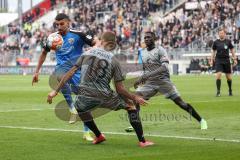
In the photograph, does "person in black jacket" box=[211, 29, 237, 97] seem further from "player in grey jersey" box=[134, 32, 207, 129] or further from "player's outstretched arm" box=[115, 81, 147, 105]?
"player's outstretched arm" box=[115, 81, 147, 105]

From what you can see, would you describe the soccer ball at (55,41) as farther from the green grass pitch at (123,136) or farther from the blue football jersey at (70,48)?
the green grass pitch at (123,136)

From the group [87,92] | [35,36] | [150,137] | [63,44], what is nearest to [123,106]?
[87,92]

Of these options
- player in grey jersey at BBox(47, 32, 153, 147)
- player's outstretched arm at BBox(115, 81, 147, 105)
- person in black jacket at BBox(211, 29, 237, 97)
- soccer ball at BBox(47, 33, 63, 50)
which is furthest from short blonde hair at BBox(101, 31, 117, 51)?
person in black jacket at BBox(211, 29, 237, 97)

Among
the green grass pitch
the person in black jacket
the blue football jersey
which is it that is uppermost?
the blue football jersey

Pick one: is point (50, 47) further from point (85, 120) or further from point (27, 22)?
point (27, 22)

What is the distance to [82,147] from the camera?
11.5m

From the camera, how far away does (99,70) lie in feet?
37.6

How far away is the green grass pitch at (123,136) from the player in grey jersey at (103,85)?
2.03 feet

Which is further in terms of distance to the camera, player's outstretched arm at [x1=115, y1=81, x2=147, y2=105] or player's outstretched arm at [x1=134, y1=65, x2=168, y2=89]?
player's outstretched arm at [x1=134, y1=65, x2=168, y2=89]

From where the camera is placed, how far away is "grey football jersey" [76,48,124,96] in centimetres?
1132

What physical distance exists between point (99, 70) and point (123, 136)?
204 centimetres

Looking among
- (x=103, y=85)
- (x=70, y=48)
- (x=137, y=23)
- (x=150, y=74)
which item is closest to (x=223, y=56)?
(x=150, y=74)

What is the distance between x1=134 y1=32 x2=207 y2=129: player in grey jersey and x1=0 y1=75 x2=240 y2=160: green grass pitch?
24.8 inches

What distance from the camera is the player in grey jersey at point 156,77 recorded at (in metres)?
14.5
